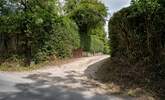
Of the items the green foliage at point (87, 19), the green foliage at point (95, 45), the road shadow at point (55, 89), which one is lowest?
the road shadow at point (55, 89)

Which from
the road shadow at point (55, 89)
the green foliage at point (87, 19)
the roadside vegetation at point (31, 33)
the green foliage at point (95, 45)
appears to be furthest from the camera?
the green foliage at point (95, 45)

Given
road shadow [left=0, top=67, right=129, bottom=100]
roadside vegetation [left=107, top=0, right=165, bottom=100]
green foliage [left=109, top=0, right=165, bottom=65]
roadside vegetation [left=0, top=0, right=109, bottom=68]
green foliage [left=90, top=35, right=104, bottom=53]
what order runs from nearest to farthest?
road shadow [left=0, top=67, right=129, bottom=100], roadside vegetation [left=107, top=0, right=165, bottom=100], green foliage [left=109, top=0, right=165, bottom=65], roadside vegetation [left=0, top=0, right=109, bottom=68], green foliage [left=90, top=35, right=104, bottom=53]

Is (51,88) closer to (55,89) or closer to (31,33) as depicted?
(55,89)

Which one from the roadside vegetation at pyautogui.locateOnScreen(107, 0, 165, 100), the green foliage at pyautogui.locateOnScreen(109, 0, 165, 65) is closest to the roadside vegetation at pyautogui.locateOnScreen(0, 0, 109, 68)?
the green foliage at pyautogui.locateOnScreen(109, 0, 165, 65)

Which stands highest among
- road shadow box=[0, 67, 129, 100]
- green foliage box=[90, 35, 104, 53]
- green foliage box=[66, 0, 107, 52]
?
green foliage box=[66, 0, 107, 52]

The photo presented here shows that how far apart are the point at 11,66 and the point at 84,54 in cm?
1053

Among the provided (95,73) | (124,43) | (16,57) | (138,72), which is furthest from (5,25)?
(138,72)

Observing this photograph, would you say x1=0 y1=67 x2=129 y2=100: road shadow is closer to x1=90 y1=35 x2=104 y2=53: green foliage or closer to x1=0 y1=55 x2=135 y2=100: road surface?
x1=0 y1=55 x2=135 y2=100: road surface

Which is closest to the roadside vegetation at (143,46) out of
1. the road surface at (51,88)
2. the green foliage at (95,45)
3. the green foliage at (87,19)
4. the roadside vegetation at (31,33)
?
the road surface at (51,88)

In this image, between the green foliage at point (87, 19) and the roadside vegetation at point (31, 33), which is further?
the green foliage at point (87, 19)

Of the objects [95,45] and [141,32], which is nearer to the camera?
[141,32]

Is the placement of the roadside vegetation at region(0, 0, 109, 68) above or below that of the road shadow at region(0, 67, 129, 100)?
above

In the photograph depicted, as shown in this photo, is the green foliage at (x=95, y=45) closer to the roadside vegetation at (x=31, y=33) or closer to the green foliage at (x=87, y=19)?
the green foliage at (x=87, y=19)

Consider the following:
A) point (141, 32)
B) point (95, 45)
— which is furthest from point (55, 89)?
point (95, 45)
